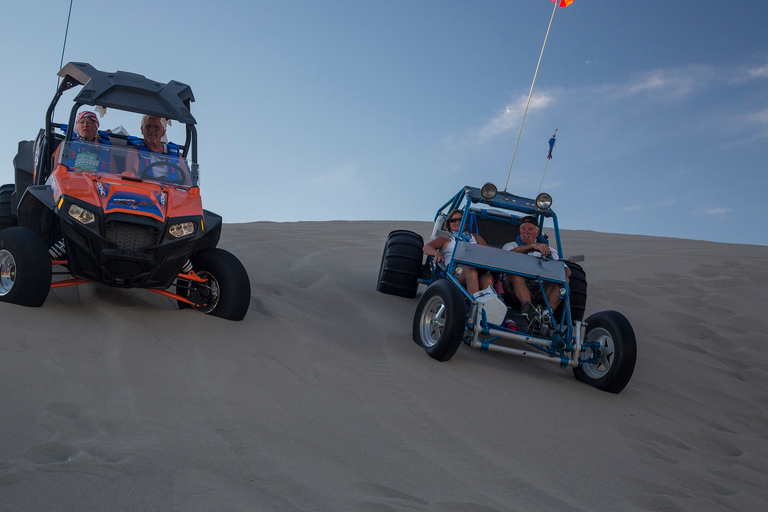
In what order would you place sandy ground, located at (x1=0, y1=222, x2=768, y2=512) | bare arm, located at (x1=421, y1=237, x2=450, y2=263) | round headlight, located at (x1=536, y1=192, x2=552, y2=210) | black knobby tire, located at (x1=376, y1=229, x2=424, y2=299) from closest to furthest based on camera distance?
sandy ground, located at (x1=0, y1=222, x2=768, y2=512) < bare arm, located at (x1=421, y1=237, x2=450, y2=263) < round headlight, located at (x1=536, y1=192, x2=552, y2=210) < black knobby tire, located at (x1=376, y1=229, x2=424, y2=299)

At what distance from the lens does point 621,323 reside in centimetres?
591

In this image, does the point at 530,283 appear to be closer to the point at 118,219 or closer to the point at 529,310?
the point at 529,310

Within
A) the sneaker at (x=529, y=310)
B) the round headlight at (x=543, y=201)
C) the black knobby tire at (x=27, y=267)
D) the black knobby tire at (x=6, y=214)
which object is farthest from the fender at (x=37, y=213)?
the round headlight at (x=543, y=201)

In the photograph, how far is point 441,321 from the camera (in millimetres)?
6125

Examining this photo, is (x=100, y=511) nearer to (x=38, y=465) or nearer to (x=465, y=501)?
(x=38, y=465)

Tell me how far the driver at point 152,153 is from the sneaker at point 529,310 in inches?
140

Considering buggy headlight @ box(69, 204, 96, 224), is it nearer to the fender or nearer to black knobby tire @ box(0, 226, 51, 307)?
black knobby tire @ box(0, 226, 51, 307)

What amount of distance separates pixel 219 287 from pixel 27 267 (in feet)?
5.11

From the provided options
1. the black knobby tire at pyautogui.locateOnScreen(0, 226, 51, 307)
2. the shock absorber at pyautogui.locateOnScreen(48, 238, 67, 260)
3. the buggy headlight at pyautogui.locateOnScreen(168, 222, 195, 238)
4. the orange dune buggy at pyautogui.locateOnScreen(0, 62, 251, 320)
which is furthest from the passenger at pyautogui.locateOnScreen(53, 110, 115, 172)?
the buggy headlight at pyautogui.locateOnScreen(168, 222, 195, 238)

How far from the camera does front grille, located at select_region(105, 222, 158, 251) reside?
520 centimetres

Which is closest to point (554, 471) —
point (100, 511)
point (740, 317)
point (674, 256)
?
point (100, 511)

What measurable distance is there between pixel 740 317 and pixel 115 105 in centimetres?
840

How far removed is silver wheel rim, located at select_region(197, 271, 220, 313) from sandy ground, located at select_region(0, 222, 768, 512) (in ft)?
0.99

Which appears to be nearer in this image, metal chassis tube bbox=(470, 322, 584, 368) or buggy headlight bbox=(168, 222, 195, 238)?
buggy headlight bbox=(168, 222, 195, 238)
